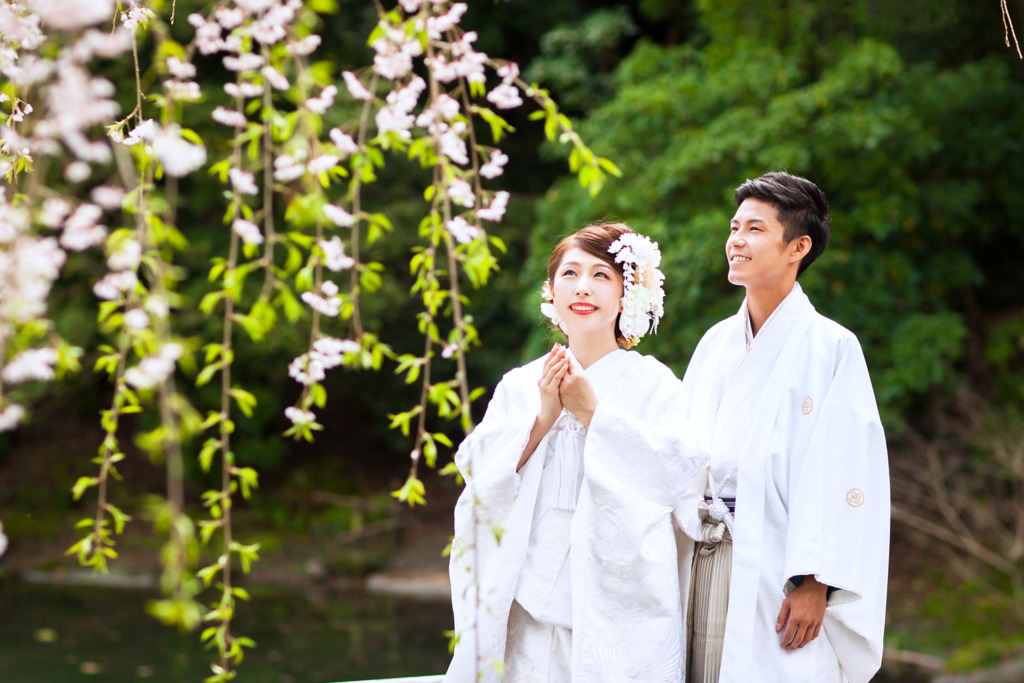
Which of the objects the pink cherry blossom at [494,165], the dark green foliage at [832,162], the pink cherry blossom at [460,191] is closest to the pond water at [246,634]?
the dark green foliage at [832,162]

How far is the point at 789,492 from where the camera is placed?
194 cm

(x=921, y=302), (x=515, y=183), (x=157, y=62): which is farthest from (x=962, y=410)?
(x=157, y=62)

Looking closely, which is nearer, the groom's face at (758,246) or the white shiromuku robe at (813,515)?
the white shiromuku robe at (813,515)

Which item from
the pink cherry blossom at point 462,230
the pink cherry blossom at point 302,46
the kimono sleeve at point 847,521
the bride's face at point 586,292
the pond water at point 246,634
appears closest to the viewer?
the pink cherry blossom at point 302,46

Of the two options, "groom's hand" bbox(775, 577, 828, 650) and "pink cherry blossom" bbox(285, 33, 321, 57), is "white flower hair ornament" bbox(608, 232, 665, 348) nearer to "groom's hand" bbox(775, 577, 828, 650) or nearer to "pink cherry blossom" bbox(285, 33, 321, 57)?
"groom's hand" bbox(775, 577, 828, 650)

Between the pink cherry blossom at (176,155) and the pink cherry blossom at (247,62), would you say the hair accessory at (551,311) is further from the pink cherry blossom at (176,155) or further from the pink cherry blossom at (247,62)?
the pink cherry blossom at (176,155)

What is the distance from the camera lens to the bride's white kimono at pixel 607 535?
1914 millimetres

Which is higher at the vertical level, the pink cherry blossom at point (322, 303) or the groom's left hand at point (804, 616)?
the pink cherry blossom at point (322, 303)

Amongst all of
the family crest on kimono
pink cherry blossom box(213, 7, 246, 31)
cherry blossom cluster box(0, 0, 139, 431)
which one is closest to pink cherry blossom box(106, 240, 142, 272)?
cherry blossom cluster box(0, 0, 139, 431)

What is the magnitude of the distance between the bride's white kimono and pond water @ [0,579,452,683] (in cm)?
407

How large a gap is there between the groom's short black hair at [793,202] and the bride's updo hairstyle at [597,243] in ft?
0.94

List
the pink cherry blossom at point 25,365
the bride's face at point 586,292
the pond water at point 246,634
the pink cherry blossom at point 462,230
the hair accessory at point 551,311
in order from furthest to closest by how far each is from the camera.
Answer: the pond water at point 246,634
the hair accessory at point 551,311
the bride's face at point 586,292
the pink cherry blossom at point 462,230
the pink cherry blossom at point 25,365

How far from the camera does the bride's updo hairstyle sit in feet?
6.95

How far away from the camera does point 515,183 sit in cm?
958
